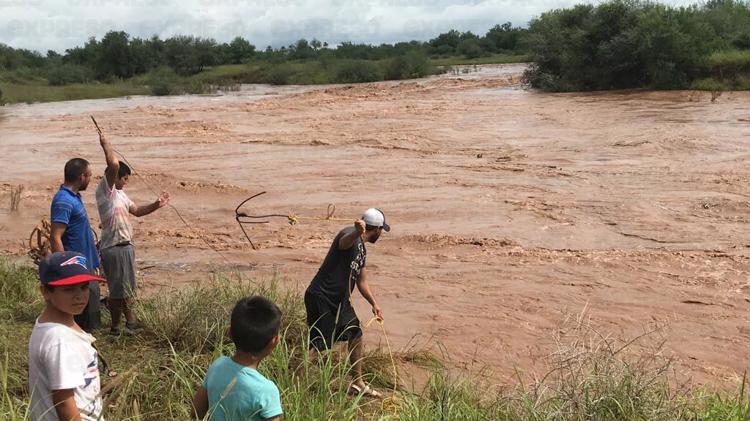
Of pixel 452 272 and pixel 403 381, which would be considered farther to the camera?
pixel 452 272

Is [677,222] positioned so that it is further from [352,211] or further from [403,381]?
[403,381]

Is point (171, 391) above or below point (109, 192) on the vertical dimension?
below

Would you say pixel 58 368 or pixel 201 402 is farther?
pixel 201 402

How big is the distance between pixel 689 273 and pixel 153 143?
15310 millimetres

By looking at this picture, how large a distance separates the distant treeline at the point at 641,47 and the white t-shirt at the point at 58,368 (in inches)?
1095

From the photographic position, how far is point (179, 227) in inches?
448

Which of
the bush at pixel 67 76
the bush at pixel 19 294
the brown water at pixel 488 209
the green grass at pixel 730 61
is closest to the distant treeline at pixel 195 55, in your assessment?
the bush at pixel 67 76

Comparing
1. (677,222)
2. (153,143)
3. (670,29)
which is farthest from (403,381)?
(670,29)

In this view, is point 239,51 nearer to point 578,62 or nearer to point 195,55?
point 195,55

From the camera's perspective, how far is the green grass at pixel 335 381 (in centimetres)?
381

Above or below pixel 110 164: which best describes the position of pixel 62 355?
below

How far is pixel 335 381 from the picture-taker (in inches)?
180

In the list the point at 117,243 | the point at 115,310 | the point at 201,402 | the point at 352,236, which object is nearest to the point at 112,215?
the point at 117,243

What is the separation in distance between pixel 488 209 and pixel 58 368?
9.30m
